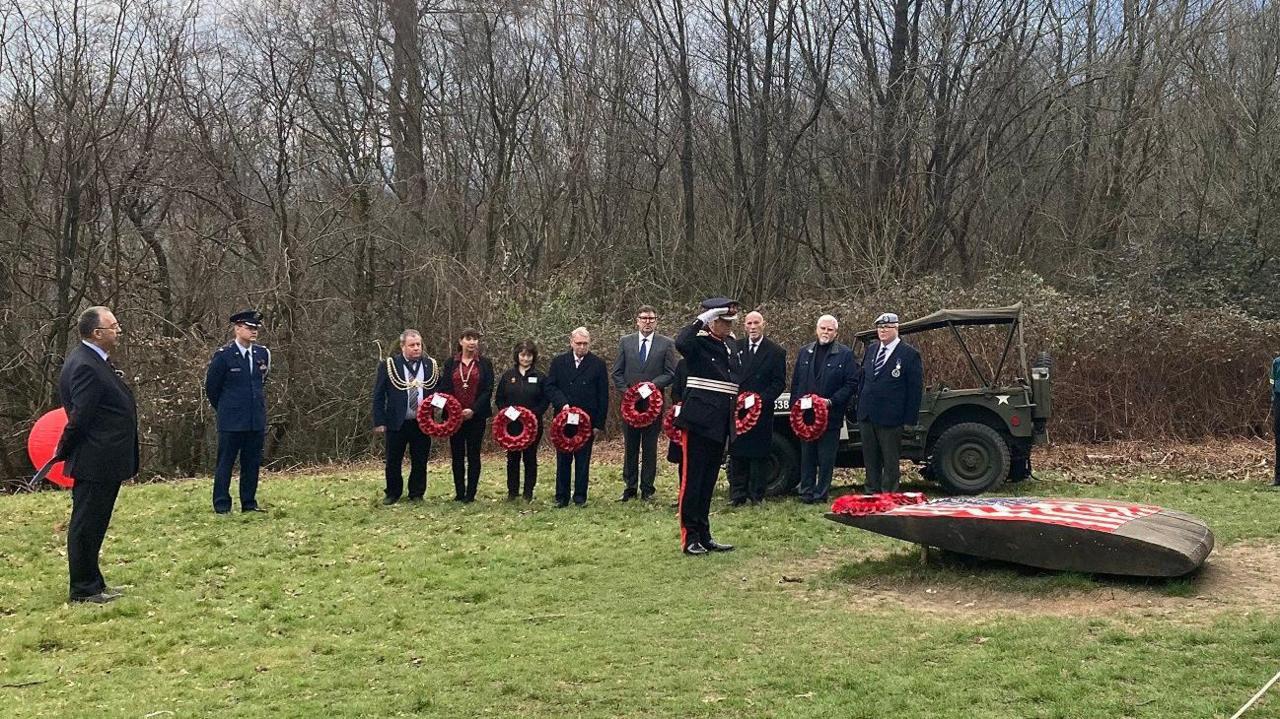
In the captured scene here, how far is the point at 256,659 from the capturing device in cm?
597

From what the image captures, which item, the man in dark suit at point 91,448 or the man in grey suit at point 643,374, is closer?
the man in dark suit at point 91,448

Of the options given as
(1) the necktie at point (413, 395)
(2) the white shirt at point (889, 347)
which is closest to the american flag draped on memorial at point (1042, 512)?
(2) the white shirt at point (889, 347)

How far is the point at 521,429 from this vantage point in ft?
35.9

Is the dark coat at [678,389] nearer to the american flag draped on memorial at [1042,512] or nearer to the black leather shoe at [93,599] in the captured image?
the american flag draped on memorial at [1042,512]

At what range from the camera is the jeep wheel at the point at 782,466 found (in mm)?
11053

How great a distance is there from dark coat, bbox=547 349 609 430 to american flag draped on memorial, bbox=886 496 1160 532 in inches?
161

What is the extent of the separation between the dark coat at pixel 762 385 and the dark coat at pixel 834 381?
32 centimetres

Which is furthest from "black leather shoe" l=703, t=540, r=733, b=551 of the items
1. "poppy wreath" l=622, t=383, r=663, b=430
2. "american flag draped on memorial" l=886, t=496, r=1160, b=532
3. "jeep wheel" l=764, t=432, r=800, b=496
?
"jeep wheel" l=764, t=432, r=800, b=496

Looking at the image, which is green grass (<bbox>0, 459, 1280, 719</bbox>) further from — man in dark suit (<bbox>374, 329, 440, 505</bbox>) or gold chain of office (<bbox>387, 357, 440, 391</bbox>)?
gold chain of office (<bbox>387, 357, 440, 391</bbox>)

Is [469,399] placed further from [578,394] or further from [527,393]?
[578,394]

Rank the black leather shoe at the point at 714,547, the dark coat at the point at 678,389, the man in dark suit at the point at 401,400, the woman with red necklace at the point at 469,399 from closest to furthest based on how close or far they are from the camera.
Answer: the black leather shoe at the point at 714,547 → the dark coat at the point at 678,389 → the woman with red necklace at the point at 469,399 → the man in dark suit at the point at 401,400

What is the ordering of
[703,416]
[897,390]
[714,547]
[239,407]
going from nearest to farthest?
[703,416]
[714,547]
[897,390]
[239,407]

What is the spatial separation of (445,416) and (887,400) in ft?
13.8

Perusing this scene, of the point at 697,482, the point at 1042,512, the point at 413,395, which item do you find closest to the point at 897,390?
the point at 697,482
